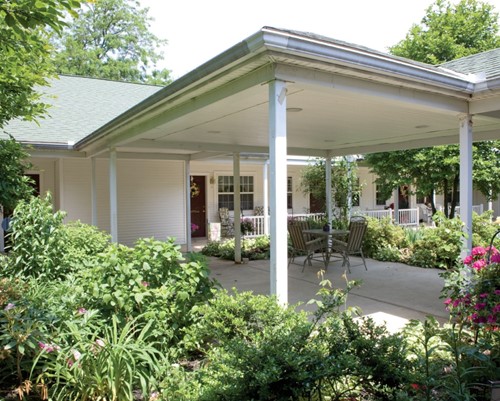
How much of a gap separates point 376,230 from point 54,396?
9.16m

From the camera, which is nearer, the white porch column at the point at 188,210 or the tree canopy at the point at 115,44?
the white porch column at the point at 188,210

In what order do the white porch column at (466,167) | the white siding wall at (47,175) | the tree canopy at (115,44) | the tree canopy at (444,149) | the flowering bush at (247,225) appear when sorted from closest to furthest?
the white porch column at (466,167) < the white siding wall at (47,175) < the tree canopy at (444,149) < the flowering bush at (247,225) < the tree canopy at (115,44)

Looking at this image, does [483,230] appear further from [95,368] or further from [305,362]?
[95,368]

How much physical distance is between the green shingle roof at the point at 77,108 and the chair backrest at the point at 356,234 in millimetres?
6812

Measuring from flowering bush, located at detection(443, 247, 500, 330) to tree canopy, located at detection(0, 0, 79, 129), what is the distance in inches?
158

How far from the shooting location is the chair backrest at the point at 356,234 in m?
8.48

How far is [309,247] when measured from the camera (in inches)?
340

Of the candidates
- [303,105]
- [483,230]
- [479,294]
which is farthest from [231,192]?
[479,294]

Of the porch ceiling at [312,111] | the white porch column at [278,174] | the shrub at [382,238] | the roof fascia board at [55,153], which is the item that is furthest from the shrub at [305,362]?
the roof fascia board at [55,153]

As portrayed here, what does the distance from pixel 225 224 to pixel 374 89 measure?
11.5 metres

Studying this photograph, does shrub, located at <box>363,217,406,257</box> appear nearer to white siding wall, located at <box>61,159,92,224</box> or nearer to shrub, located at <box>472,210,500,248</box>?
shrub, located at <box>472,210,500,248</box>

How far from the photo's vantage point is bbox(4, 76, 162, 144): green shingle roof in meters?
10.3

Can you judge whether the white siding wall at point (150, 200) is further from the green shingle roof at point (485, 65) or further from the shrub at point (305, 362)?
the shrub at point (305, 362)

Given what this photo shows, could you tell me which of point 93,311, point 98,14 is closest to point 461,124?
point 93,311
